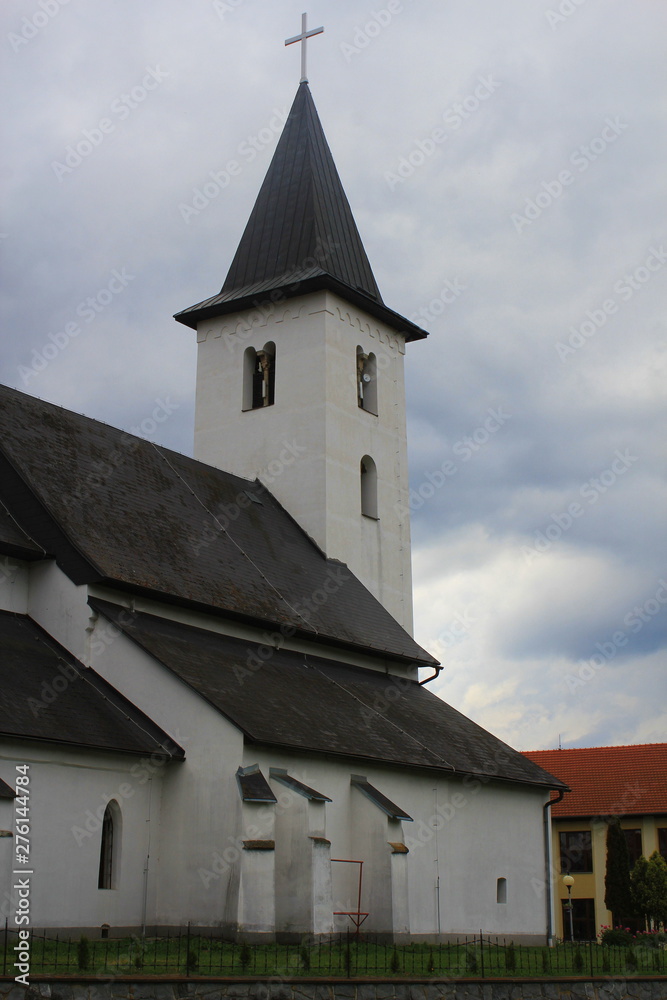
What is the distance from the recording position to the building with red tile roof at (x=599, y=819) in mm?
42219

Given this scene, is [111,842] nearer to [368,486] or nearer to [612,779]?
[368,486]

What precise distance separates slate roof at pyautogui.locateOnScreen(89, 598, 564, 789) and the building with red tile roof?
512 inches

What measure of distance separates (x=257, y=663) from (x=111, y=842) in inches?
232

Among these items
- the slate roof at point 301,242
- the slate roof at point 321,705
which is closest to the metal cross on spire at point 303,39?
the slate roof at point 301,242

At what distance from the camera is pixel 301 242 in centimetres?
3541

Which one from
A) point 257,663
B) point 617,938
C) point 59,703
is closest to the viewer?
point 59,703

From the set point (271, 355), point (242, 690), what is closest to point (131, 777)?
point (242, 690)

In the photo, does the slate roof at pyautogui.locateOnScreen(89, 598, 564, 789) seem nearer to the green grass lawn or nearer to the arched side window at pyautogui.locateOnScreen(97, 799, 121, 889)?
the arched side window at pyautogui.locateOnScreen(97, 799, 121, 889)

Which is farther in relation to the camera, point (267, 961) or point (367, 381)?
point (367, 381)

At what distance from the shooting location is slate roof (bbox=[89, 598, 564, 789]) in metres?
21.5

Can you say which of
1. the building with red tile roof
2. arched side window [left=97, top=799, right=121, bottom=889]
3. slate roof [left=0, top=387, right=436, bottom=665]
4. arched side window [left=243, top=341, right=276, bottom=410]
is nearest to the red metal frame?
arched side window [left=97, top=799, right=121, bottom=889]

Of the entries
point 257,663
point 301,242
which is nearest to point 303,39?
point 301,242

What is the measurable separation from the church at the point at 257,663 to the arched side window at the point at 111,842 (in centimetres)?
5

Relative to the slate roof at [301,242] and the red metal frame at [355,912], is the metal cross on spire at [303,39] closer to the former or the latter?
the slate roof at [301,242]
